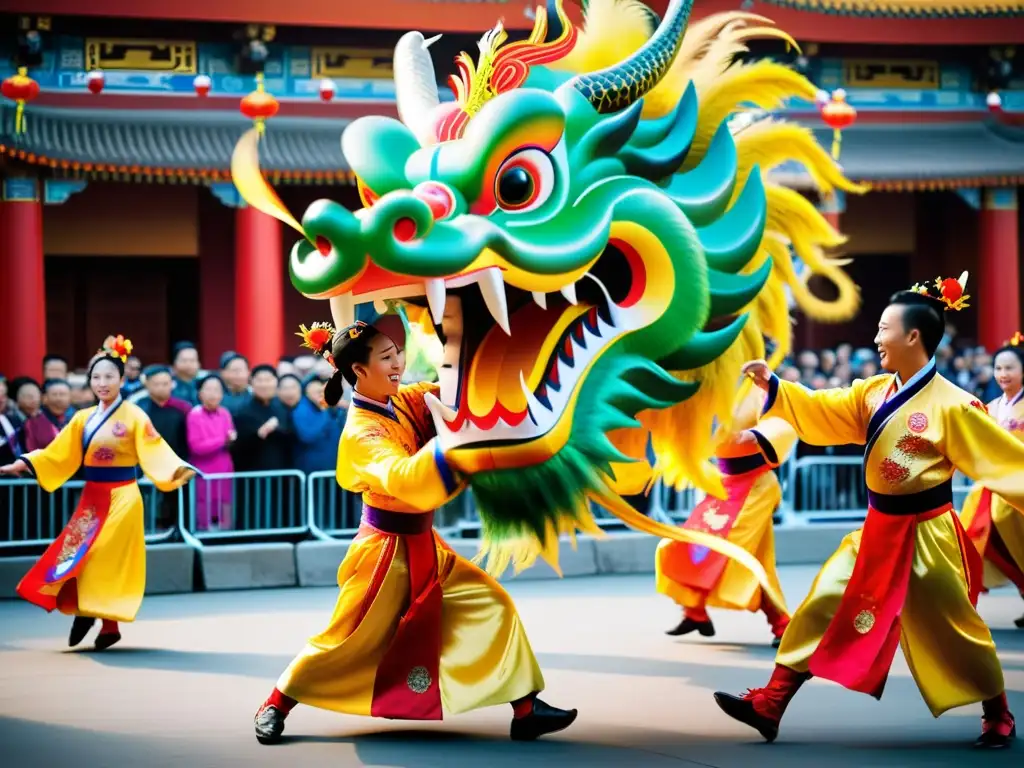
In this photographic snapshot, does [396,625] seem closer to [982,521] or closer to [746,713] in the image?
[746,713]

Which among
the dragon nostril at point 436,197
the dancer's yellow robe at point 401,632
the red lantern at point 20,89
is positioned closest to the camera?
the dragon nostril at point 436,197

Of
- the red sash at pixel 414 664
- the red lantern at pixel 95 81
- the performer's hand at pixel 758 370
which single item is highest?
the red lantern at pixel 95 81

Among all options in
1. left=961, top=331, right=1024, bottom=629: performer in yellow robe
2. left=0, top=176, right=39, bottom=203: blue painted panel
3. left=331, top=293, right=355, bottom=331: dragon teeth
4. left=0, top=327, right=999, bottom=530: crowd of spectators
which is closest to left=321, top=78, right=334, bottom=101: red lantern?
left=0, top=176, right=39, bottom=203: blue painted panel

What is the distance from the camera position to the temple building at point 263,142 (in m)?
15.6

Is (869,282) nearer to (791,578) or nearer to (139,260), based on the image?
(139,260)

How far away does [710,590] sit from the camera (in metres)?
7.55

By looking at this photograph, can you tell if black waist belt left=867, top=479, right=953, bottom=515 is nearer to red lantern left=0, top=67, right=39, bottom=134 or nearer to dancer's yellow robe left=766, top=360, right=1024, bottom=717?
dancer's yellow robe left=766, top=360, right=1024, bottom=717

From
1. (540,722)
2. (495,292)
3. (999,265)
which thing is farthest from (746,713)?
(999,265)

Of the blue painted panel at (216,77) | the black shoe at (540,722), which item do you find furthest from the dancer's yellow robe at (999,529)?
the blue painted panel at (216,77)

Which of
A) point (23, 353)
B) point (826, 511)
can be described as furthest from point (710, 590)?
point (23, 353)

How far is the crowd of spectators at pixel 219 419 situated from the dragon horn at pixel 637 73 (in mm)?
5066

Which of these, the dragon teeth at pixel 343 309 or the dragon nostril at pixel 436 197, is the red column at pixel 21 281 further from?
the dragon nostril at pixel 436 197

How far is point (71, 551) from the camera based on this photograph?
7750 millimetres

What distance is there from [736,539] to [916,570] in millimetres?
2192
